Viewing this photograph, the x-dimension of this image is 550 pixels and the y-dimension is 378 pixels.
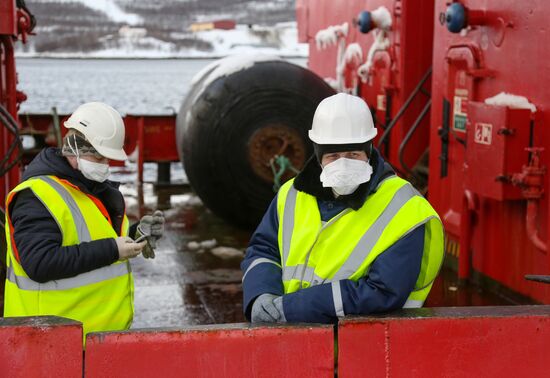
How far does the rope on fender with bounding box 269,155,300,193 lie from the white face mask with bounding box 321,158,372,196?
5841 millimetres

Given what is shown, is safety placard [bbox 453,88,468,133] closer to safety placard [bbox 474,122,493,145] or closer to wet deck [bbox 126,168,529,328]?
safety placard [bbox 474,122,493,145]

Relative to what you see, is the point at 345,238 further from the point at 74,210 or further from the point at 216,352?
the point at 74,210

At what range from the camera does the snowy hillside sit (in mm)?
113275

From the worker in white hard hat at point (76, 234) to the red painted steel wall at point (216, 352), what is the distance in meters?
0.64

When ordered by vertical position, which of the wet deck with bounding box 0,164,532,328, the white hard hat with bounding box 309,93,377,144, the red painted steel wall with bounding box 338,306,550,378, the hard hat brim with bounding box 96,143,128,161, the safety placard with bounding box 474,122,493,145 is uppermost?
the white hard hat with bounding box 309,93,377,144

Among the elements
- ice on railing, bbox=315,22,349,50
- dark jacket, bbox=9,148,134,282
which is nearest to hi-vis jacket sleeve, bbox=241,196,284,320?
dark jacket, bbox=9,148,134,282

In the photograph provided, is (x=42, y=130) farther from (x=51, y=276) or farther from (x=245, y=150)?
(x=51, y=276)

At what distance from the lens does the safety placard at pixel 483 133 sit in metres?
6.52

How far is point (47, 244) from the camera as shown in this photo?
3654 millimetres

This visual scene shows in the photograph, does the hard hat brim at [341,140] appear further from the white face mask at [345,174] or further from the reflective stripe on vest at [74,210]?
the reflective stripe on vest at [74,210]

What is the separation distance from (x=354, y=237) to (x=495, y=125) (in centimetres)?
332

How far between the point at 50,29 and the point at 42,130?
106361 mm

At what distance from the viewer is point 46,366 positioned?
10.3ft

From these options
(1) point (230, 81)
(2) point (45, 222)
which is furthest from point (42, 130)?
(2) point (45, 222)
